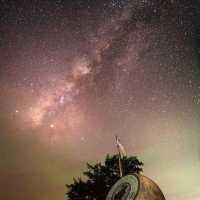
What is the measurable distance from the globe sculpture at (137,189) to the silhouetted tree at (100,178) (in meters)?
19.1

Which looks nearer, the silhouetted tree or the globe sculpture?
the globe sculpture

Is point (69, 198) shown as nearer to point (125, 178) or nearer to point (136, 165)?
point (136, 165)

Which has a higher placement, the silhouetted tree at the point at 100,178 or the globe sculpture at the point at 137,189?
the silhouetted tree at the point at 100,178

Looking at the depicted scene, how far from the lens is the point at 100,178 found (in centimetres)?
3531

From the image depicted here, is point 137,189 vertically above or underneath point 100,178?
underneath

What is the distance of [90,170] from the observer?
121 feet

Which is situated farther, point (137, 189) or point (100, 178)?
point (100, 178)

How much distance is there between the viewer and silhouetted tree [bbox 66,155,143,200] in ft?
112

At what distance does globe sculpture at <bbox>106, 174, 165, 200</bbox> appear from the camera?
44.6ft

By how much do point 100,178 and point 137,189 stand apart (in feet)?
72.8

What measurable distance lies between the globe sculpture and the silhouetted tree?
19.1 metres

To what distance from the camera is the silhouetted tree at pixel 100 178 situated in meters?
34.1

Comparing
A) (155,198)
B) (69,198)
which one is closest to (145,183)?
(155,198)

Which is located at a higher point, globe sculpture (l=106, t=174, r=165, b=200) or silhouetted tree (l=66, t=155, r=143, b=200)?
silhouetted tree (l=66, t=155, r=143, b=200)
